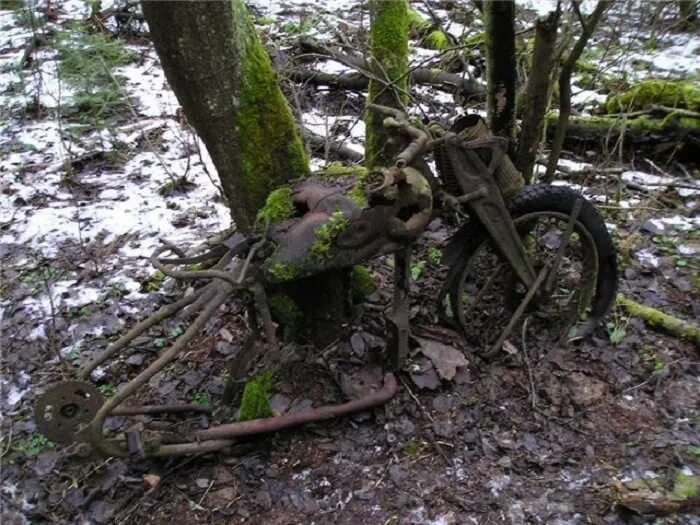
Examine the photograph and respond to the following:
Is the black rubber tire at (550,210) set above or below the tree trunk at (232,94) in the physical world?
below

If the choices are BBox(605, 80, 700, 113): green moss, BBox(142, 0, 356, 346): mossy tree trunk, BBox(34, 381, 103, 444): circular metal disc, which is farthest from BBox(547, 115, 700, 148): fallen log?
BBox(34, 381, 103, 444): circular metal disc

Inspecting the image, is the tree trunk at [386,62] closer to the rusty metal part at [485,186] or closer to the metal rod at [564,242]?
the rusty metal part at [485,186]

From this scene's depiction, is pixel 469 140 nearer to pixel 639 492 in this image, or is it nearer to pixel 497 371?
pixel 497 371

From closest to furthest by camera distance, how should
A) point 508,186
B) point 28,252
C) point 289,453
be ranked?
point 289,453 → point 508,186 → point 28,252

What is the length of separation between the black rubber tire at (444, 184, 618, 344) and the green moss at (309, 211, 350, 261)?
81 centimetres

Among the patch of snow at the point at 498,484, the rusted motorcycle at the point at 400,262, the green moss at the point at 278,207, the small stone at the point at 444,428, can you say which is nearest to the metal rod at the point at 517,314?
the rusted motorcycle at the point at 400,262

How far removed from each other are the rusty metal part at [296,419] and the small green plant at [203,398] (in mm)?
412

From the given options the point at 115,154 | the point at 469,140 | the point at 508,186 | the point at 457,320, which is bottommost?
the point at 457,320

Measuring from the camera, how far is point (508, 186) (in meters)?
3.10

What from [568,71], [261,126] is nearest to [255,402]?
[261,126]

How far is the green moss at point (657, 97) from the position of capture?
4883mm

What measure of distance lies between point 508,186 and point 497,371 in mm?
1033

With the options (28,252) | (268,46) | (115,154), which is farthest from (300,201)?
(268,46)

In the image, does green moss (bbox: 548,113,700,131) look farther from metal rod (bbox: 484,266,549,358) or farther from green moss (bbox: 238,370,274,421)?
green moss (bbox: 238,370,274,421)
